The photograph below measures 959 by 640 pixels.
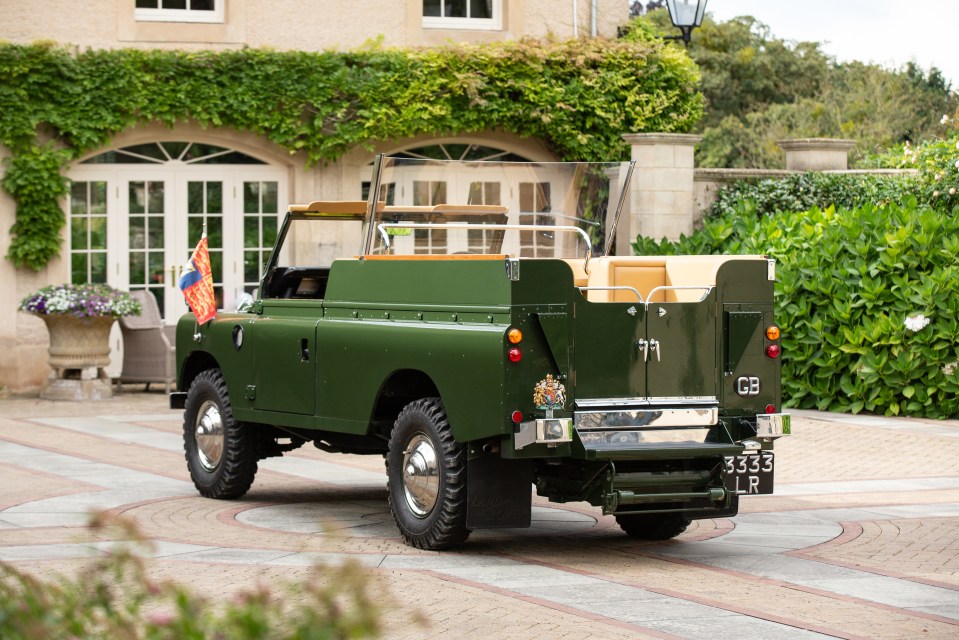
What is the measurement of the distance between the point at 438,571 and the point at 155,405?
975 cm

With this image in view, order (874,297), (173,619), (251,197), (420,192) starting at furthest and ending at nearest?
(251,197)
(874,297)
(420,192)
(173,619)

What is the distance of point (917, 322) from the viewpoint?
14484 millimetres

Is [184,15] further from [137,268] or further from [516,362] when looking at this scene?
[516,362]

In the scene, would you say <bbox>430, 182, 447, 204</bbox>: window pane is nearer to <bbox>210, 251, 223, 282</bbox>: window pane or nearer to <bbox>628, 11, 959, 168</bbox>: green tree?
<bbox>210, 251, 223, 282</bbox>: window pane

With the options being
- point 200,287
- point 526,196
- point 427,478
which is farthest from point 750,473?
point 200,287

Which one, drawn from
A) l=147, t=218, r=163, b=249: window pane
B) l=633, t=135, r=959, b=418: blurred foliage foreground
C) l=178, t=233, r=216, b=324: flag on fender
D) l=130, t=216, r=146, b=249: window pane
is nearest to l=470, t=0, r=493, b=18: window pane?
l=633, t=135, r=959, b=418: blurred foliage foreground

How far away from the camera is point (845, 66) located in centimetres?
4703

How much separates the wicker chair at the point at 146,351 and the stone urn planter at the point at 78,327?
0.53 m

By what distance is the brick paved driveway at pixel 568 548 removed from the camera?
654 centimetres

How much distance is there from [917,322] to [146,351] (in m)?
8.61

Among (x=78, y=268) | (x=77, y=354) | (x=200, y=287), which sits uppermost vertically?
(x=78, y=268)

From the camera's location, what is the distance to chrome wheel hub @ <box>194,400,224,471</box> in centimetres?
1008

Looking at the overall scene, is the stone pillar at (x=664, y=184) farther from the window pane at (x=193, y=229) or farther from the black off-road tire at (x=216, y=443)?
the black off-road tire at (x=216, y=443)

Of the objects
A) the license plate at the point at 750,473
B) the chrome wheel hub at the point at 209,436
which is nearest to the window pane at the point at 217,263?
the chrome wheel hub at the point at 209,436
